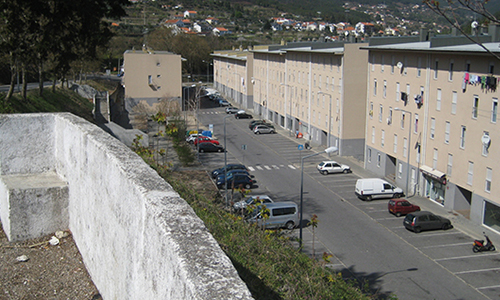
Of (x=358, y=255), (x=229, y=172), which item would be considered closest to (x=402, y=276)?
(x=358, y=255)

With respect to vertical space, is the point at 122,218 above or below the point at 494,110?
above

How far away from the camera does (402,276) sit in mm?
20906

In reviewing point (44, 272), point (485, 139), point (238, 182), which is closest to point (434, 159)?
point (485, 139)

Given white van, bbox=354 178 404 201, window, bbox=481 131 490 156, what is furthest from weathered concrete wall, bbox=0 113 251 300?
white van, bbox=354 178 404 201

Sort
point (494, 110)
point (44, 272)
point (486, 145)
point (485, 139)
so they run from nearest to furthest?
1. point (44, 272)
2. point (494, 110)
3. point (485, 139)
4. point (486, 145)

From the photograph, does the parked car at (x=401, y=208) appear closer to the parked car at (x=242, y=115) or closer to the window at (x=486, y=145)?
the window at (x=486, y=145)

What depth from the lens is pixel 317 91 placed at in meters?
49.4

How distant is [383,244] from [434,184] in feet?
29.8

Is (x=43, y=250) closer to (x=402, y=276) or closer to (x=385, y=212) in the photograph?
(x=402, y=276)

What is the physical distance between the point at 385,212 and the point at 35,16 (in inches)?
841

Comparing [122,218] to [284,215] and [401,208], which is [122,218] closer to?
[284,215]

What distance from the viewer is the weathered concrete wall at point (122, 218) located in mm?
3551

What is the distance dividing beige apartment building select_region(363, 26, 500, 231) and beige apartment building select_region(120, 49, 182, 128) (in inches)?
1111

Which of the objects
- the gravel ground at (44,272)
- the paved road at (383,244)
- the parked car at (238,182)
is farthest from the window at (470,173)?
the gravel ground at (44,272)
